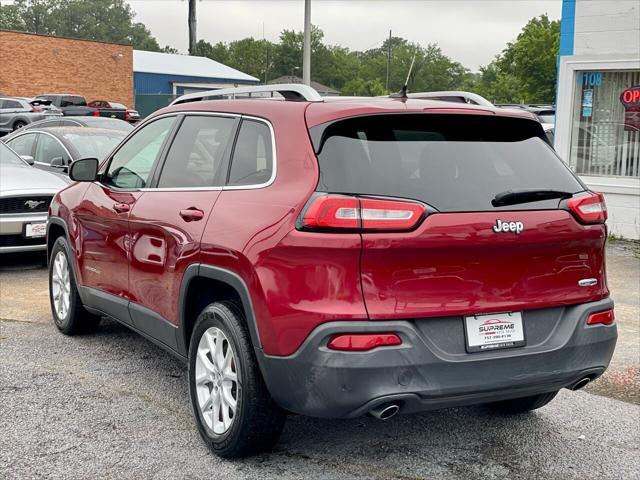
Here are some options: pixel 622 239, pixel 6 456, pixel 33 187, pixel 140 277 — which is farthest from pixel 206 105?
pixel 622 239

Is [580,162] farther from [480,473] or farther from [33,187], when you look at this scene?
[480,473]

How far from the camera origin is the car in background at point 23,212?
8.52 meters

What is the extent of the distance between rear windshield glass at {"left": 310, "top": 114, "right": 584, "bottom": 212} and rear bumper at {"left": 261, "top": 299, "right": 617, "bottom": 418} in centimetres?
55

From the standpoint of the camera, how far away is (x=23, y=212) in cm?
867

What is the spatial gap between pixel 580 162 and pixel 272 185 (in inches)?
363

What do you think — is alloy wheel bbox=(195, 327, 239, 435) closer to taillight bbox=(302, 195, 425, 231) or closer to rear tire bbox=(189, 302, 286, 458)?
rear tire bbox=(189, 302, 286, 458)

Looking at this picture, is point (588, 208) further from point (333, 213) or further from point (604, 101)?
point (604, 101)

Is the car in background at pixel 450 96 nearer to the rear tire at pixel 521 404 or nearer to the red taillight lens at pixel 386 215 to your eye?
the red taillight lens at pixel 386 215

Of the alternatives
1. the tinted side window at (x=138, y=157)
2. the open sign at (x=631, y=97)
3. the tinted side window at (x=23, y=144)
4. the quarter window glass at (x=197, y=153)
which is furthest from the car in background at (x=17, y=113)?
the quarter window glass at (x=197, y=153)

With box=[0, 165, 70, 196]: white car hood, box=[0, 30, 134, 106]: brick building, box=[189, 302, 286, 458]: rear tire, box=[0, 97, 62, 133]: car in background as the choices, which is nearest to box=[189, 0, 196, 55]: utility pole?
box=[0, 30, 134, 106]: brick building

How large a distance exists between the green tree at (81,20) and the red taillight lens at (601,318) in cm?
Answer: 13431

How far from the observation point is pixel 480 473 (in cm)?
393

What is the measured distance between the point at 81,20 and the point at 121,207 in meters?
137

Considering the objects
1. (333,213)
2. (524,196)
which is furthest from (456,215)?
(333,213)
